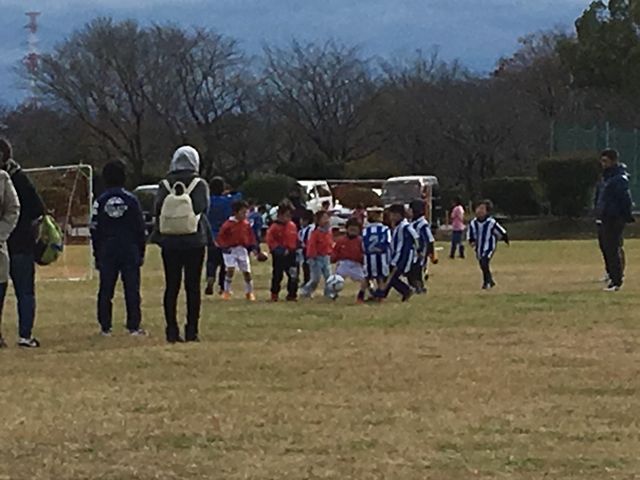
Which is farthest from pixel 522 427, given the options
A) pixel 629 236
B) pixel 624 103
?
pixel 624 103

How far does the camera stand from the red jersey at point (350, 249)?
658 inches

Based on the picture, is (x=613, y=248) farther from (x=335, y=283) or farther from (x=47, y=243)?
(x=47, y=243)

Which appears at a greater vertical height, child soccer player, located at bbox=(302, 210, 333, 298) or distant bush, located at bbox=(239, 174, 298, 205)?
distant bush, located at bbox=(239, 174, 298, 205)

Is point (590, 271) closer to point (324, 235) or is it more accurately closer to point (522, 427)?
point (324, 235)

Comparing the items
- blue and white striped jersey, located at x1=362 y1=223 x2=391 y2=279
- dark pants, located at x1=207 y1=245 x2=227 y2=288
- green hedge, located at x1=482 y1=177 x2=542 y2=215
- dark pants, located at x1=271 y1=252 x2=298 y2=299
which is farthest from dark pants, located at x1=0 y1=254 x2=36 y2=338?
green hedge, located at x1=482 y1=177 x2=542 y2=215

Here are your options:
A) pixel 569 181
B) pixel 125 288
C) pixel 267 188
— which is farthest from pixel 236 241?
pixel 267 188

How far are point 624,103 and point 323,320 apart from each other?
4660 cm

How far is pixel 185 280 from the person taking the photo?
38.8 feet

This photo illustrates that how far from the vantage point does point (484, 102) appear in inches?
2440

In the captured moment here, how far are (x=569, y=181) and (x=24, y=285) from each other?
35.9 metres

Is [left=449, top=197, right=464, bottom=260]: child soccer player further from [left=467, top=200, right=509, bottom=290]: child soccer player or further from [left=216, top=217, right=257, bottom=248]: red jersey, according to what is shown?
[left=216, top=217, right=257, bottom=248]: red jersey

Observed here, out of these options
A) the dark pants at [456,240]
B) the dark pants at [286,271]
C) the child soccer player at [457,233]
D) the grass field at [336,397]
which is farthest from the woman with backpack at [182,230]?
the dark pants at [456,240]

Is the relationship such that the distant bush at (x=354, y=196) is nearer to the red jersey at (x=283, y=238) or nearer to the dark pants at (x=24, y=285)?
the red jersey at (x=283, y=238)

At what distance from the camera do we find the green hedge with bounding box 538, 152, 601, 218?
44750mm
